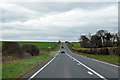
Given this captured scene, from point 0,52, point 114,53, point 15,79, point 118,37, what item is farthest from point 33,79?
point 114,53

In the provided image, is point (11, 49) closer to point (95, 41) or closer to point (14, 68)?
point (14, 68)

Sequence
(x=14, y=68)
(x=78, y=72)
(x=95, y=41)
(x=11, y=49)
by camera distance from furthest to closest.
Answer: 1. (x=95, y=41)
2. (x=11, y=49)
3. (x=14, y=68)
4. (x=78, y=72)

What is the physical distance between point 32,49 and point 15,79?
27.0 meters

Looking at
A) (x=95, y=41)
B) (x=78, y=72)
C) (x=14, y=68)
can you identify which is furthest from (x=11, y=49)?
(x=95, y=41)

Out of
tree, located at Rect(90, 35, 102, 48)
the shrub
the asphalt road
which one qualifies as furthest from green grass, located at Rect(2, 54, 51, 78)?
tree, located at Rect(90, 35, 102, 48)

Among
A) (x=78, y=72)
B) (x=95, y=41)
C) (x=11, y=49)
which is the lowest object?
(x=78, y=72)

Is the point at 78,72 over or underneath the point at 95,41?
underneath

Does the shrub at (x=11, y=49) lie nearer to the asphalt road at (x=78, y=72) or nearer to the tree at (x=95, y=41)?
the asphalt road at (x=78, y=72)

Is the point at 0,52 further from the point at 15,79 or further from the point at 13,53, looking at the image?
the point at 15,79

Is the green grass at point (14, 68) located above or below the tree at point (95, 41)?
below

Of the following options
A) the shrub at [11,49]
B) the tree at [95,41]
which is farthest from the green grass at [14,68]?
the tree at [95,41]

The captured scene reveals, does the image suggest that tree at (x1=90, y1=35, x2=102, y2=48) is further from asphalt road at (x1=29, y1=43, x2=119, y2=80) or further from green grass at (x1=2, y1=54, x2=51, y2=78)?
green grass at (x1=2, y1=54, x2=51, y2=78)

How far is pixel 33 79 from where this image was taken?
9.54 meters

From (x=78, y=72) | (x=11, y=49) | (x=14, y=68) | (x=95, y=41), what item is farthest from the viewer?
(x=95, y=41)
